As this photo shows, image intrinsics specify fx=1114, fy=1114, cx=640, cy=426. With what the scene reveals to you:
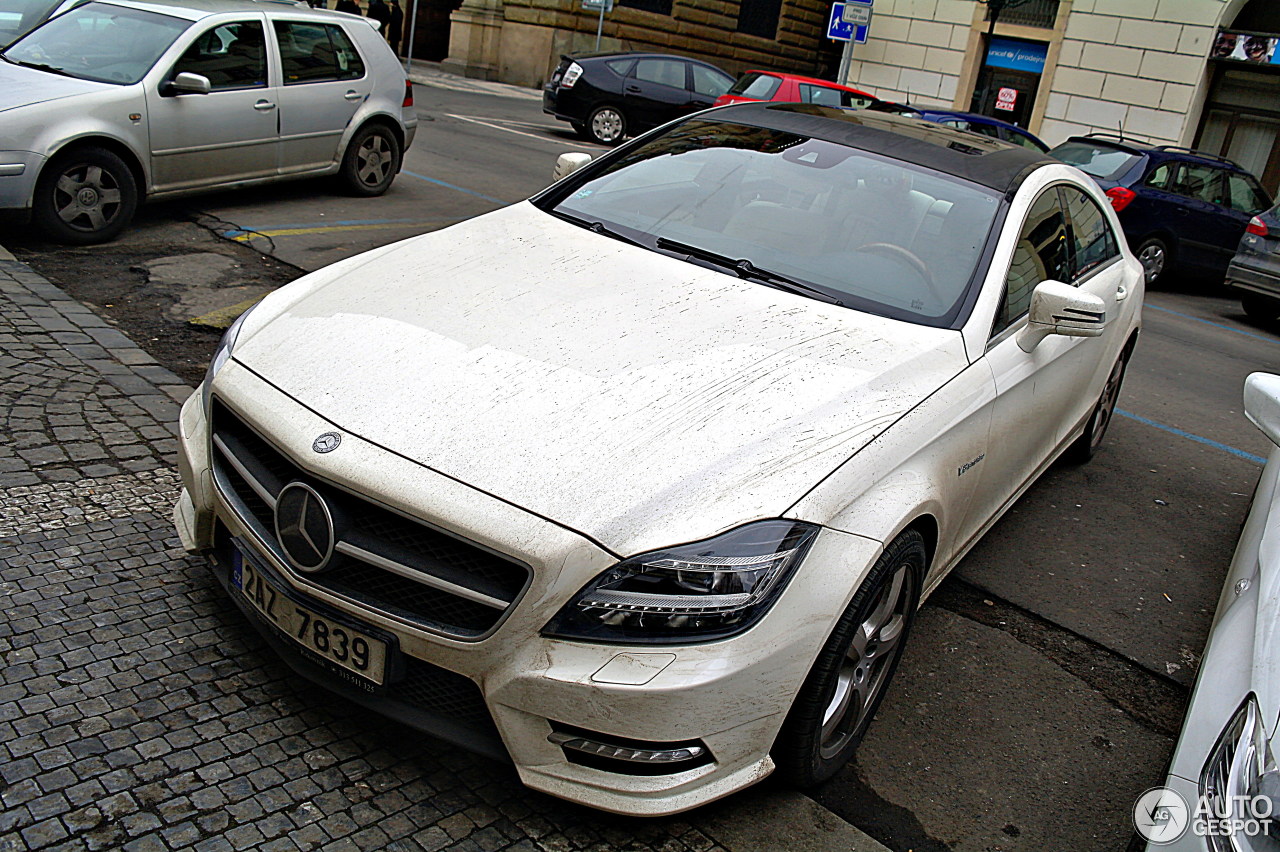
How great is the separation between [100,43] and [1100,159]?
11.1 m

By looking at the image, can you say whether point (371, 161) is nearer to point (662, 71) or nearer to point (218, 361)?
point (218, 361)

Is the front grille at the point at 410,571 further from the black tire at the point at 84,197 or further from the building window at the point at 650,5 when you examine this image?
the building window at the point at 650,5

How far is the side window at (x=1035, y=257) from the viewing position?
3.84m

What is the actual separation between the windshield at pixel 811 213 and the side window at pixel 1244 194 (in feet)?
37.8

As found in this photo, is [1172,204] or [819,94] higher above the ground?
[819,94]

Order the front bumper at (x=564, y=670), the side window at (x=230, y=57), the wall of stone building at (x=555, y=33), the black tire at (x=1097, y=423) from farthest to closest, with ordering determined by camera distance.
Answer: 1. the wall of stone building at (x=555, y=33)
2. the side window at (x=230, y=57)
3. the black tire at (x=1097, y=423)
4. the front bumper at (x=564, y=670)

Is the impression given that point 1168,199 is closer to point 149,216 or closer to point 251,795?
point 149,216

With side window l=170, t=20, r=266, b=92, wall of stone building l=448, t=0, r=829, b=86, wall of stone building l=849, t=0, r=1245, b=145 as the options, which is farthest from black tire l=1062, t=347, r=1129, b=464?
wall of stone building l=448, t=0, r=829, b=86

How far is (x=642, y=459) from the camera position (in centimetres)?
268

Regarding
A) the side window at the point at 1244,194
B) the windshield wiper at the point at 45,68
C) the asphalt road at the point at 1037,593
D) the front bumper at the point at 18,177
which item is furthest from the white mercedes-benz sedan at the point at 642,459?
the side window at the point at 1244,194

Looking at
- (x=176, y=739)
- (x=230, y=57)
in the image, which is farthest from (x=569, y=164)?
(x=230, y=57)

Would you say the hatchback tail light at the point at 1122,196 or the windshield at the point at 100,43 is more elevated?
the windshield at the point at 100,43

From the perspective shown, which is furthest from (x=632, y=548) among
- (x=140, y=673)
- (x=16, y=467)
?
(x=16, y=467)

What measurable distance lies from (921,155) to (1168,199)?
34.3 ft
